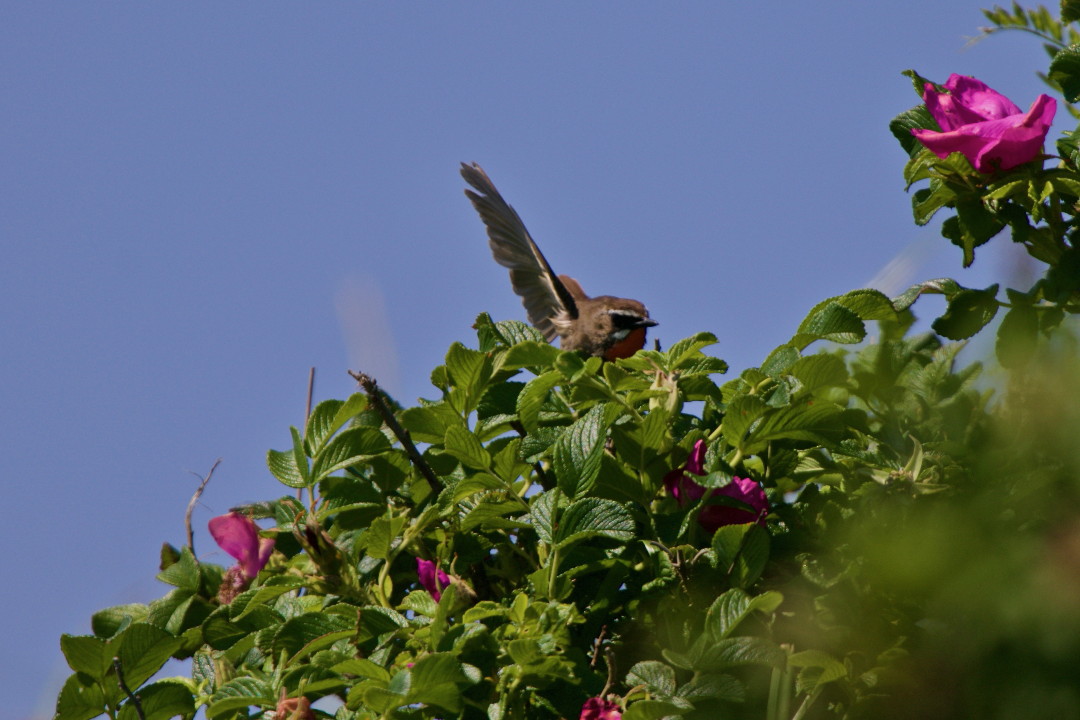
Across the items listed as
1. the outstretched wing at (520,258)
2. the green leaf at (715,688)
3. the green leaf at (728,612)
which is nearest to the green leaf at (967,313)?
the green leaf at (728,612)

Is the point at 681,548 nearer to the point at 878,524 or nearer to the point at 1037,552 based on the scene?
the point at 878,524

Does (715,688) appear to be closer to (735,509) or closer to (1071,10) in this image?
(735,509)

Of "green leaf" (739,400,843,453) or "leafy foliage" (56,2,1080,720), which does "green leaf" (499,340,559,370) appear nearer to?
"leafy foliage" (56,2,1080,720)

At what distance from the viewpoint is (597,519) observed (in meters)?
1.51

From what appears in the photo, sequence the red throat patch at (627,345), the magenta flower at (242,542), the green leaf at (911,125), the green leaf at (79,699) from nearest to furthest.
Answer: the green leaf at (79,699), the green leaf at (911,125), the magenta flower at (242,542), the red throat patch at (627,345)

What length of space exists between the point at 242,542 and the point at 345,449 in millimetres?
306

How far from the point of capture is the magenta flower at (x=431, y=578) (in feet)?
5.62

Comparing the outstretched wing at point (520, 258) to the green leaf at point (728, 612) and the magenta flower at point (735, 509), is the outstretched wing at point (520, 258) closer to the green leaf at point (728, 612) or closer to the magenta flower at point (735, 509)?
the magenta flower at point (735, 509)

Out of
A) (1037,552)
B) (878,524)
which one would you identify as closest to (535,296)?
(878,524)

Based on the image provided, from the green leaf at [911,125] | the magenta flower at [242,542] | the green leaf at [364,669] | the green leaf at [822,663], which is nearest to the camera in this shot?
the green leaf at [822,663]

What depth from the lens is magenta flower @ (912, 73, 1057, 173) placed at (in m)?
1.60

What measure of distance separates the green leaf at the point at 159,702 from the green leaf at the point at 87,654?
72 millimetres

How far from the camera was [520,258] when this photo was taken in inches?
Answer: 174

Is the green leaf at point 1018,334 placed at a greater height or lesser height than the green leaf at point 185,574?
lesser
